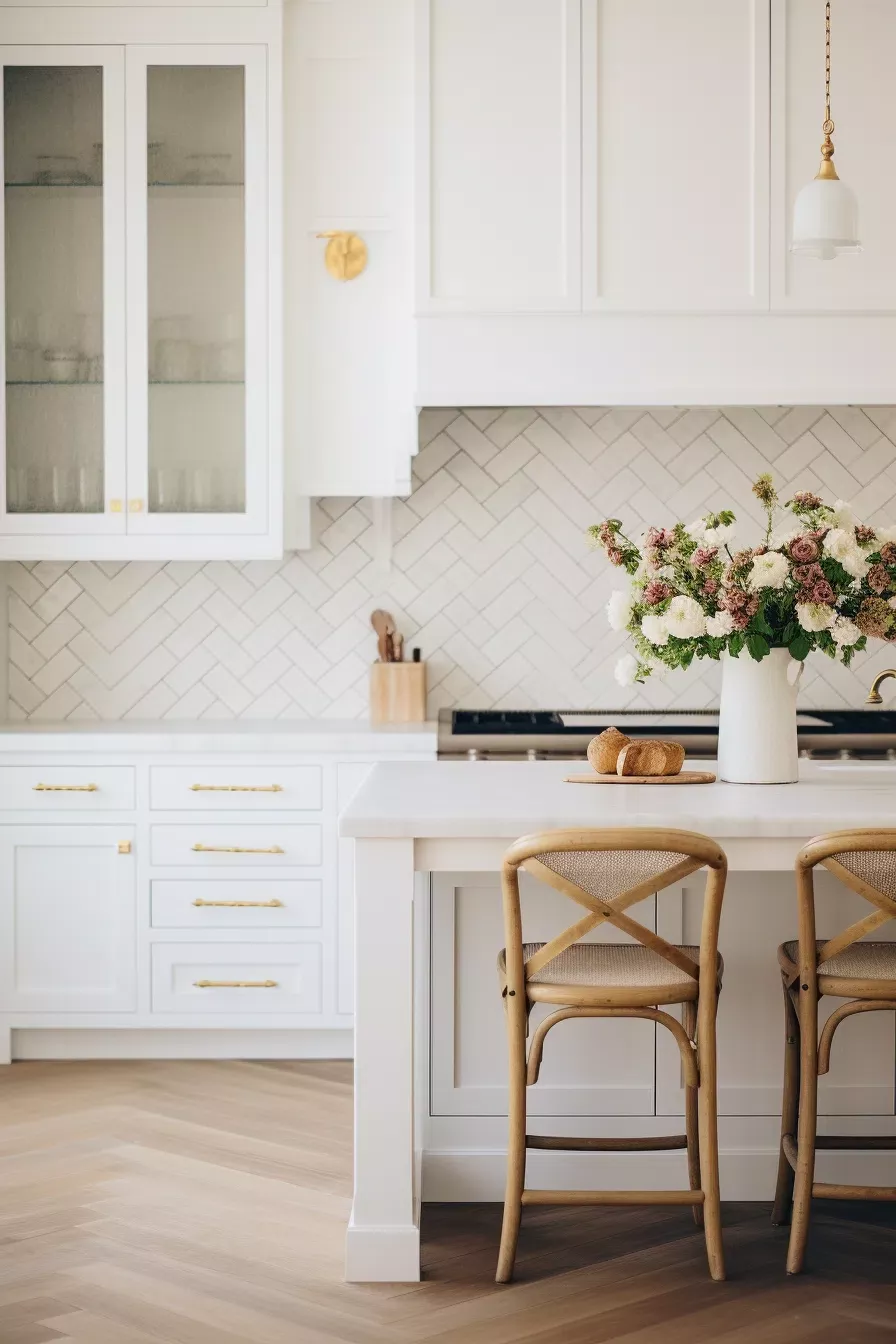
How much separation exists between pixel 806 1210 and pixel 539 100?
2.81 meters

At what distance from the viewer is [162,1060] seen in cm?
366

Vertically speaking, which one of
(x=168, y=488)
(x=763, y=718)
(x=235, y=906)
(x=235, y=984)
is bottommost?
(x=235, y=984)

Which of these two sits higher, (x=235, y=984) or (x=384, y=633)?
(x=384, y=633)

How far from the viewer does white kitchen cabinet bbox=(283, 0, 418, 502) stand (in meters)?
3.75

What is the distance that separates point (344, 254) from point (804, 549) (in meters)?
1.87

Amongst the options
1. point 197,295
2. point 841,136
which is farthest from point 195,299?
point 841,136

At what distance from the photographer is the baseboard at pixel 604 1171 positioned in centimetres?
263

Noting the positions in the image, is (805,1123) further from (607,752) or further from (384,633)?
(384,633)

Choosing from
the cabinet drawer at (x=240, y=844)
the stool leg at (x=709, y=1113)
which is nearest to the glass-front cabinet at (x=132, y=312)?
the cabinet drawer at (x=240, y=844)

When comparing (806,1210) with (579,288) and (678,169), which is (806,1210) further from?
(678,169)

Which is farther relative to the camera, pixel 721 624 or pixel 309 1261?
pixel 721 624

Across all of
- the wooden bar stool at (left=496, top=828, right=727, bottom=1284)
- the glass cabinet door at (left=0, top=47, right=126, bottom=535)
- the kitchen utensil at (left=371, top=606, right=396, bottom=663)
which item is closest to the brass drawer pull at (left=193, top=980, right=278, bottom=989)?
the kitchen utensil at (left=371, top=606, right=396, bottom=663)

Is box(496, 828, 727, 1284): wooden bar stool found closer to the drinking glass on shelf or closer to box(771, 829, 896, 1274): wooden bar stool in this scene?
box(771, 829, 896, 1274): wooden bar stool

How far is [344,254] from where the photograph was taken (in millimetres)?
3785
